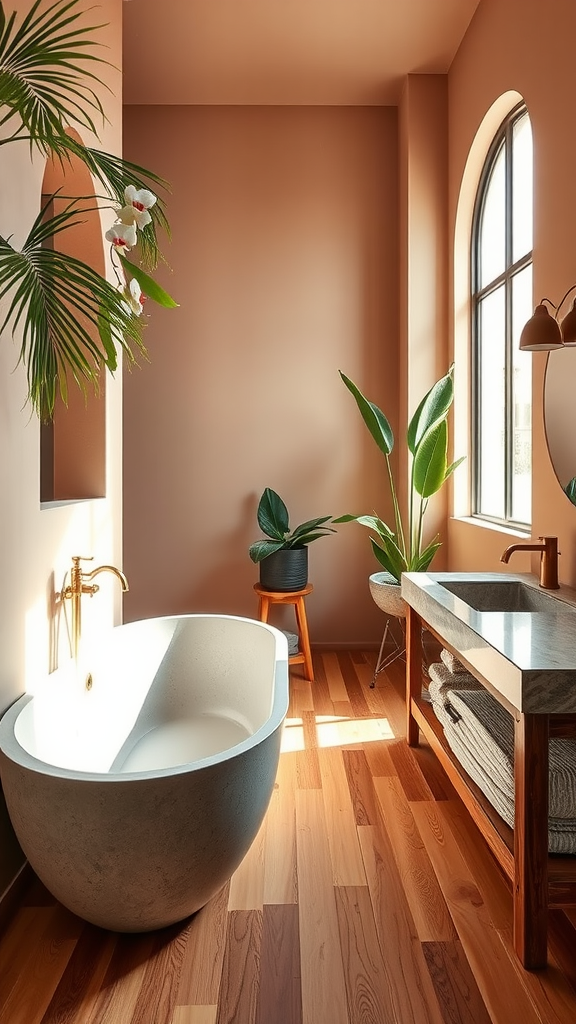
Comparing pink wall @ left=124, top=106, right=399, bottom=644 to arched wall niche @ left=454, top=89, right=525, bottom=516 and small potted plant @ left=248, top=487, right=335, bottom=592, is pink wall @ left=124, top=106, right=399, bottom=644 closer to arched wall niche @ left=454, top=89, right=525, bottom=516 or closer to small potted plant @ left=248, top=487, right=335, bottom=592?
small potted plant @ left=248, top=487, right=335, bottom=592

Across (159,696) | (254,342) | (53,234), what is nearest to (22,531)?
(53,234)

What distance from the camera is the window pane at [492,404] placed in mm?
3146

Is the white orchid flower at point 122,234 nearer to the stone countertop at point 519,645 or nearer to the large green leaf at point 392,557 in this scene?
the stone countertop at point 519,645

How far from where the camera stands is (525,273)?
9.15ft

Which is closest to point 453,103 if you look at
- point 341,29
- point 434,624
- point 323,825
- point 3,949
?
point 341,29

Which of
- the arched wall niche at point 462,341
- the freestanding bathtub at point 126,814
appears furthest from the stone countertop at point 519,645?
the arched wall niche at point 462,341

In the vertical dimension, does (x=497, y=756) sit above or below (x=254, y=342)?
below

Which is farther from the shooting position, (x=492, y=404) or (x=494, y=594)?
(x=492, y=404)

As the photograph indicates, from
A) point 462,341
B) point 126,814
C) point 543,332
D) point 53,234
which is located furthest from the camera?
point 462,341

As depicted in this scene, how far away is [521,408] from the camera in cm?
289

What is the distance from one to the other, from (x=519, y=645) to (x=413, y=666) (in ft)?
3.84

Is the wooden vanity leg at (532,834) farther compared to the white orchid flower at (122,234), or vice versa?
the white orchid flower at (122,234)

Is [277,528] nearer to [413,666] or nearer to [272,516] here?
[272,516]

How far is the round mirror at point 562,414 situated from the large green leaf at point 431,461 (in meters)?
0.77
